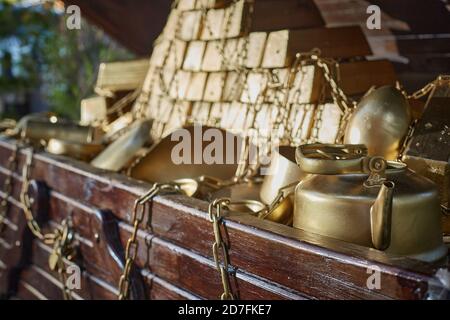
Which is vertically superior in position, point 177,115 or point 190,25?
point 190,25

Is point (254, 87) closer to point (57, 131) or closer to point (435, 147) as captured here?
point (435, 147)

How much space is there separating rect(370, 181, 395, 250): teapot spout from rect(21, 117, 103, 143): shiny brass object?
2629 mm

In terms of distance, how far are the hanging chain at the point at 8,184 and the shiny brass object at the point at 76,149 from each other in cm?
32

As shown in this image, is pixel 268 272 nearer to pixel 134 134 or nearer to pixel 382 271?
pixel 382 271

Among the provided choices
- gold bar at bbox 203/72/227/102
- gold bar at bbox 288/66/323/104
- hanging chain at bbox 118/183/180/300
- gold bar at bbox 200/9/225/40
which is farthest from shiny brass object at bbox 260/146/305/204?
gold bar at bbox 200/9/225/40

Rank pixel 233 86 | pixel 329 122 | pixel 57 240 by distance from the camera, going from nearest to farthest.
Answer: pixel 329 122 < pixel 57 240 < pixel 233 86

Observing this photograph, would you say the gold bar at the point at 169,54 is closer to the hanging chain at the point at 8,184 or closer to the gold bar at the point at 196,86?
the gold bar at the point at 196,86

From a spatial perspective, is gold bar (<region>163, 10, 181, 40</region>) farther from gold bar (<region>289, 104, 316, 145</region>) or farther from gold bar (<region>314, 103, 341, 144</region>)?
gold bar (<region>314, 103, 341, 144</region>)

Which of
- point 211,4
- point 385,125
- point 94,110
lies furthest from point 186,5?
point 385,125

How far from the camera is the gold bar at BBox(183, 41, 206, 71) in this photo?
3416mm

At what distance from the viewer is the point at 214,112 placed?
10.7 ft

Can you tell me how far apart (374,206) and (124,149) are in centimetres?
180

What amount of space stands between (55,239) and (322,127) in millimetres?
1563

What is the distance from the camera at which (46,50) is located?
32.5ft
